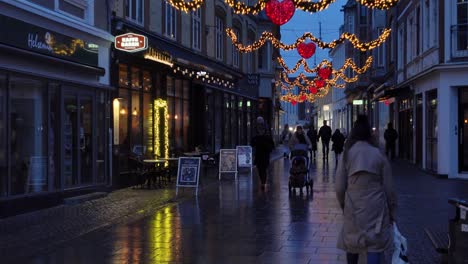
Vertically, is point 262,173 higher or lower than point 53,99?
lower

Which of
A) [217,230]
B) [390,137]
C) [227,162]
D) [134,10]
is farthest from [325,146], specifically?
[217,230]

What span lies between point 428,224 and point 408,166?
1582 centimetres

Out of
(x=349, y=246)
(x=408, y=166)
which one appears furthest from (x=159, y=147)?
(x=349, y=246)

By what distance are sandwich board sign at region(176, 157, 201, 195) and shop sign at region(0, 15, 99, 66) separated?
324cm

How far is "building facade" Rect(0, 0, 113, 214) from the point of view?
38.7 ft

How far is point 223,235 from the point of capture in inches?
390

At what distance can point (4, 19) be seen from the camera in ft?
37.7

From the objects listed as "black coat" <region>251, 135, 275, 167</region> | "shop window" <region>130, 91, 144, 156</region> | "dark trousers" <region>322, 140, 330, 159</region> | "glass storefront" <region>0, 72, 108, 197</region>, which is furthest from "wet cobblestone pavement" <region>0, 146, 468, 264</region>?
"dark trousers" <region>322, 140, 330, 159</region>

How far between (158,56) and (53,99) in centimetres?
506

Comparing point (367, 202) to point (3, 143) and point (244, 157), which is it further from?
point (244, 157)

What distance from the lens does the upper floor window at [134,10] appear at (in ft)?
59.2

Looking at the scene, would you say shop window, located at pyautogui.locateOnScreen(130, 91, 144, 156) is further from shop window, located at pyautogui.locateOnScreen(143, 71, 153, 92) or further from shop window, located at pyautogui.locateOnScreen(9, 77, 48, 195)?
shop window, located at pyautogui.locateOnScreen(9, 77, 48, 195)

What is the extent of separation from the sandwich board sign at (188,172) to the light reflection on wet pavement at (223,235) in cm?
64

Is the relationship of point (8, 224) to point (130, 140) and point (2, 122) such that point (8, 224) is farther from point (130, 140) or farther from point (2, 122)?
point (130, 140)
